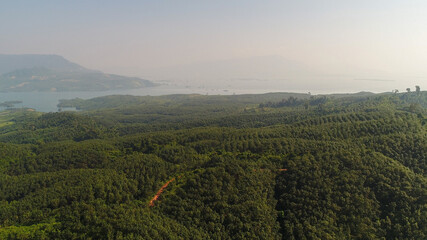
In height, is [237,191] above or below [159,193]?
above

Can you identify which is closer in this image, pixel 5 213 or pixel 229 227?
pixel 229 227

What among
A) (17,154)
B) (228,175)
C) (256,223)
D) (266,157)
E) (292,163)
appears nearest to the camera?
(256,223)

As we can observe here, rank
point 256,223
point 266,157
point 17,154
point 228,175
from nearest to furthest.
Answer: point 256,223, point 228,175, point 266,157, point 17,154

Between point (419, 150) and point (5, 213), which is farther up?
point (419, 150)

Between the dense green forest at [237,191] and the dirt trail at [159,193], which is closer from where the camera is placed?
the dense green forest at [237,191]

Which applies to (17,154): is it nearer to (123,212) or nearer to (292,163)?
(123,212)

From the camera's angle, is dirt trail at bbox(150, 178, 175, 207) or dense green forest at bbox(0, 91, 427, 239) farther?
dirt trail at bbox(150, 178, 175, 207)

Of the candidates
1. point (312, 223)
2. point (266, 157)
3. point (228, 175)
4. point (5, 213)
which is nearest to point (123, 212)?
point (228, 175)

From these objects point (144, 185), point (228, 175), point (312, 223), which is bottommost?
point (312, 223)

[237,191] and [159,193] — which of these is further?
[159,193]

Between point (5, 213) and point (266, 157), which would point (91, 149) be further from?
point (266, 157)
